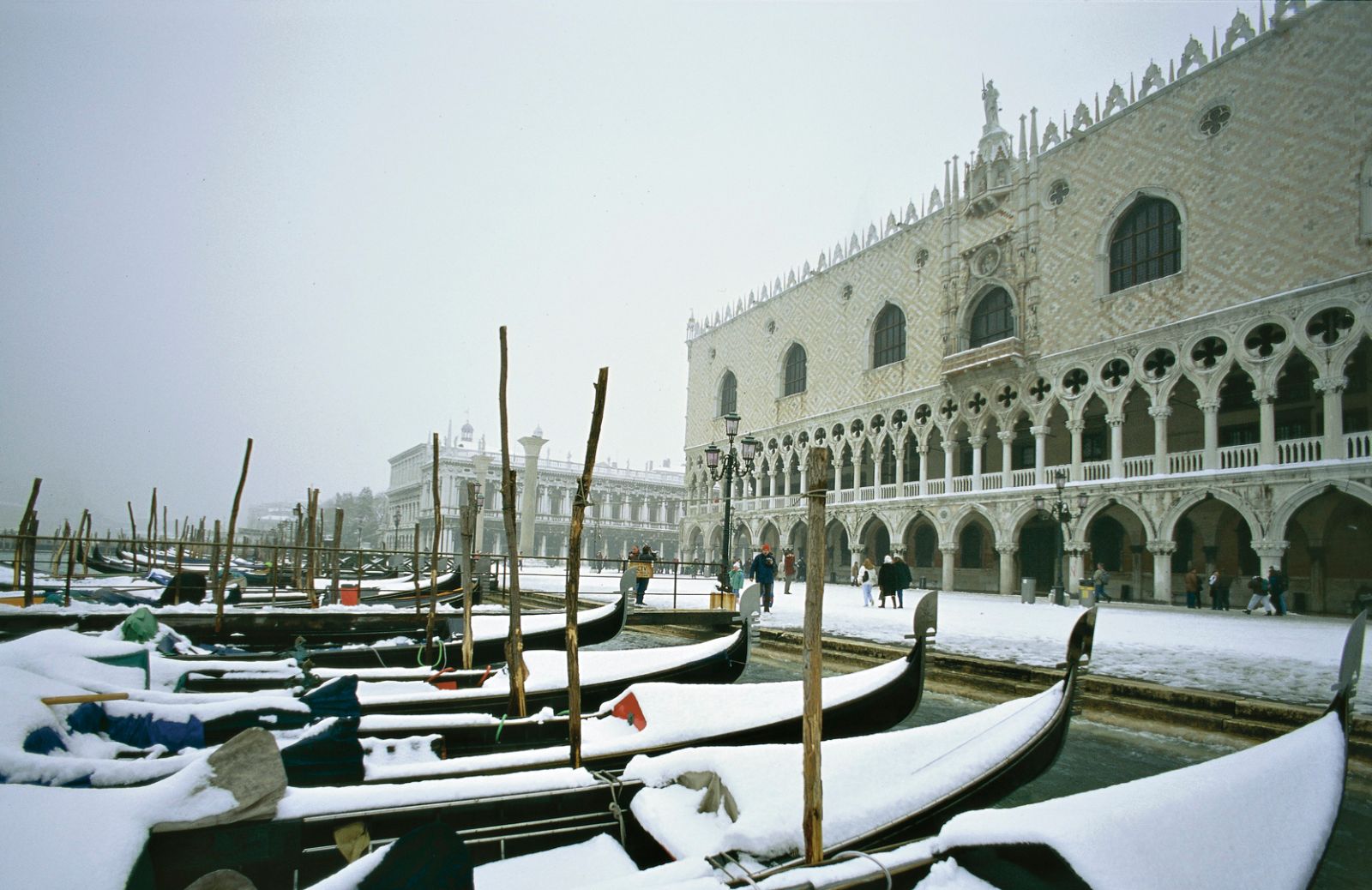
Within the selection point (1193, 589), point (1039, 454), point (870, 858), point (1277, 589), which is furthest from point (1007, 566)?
point (870, 858)

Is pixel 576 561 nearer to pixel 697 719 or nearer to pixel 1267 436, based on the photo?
pixel 697 719

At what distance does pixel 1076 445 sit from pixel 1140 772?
40.4ft

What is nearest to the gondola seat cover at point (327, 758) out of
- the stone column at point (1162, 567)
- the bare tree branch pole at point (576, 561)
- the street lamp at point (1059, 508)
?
the bare tree branch pole at point (576, 561)

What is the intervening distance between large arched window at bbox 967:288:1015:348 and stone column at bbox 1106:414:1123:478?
319 cm

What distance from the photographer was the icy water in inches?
102

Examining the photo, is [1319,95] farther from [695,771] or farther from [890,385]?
[695,771]

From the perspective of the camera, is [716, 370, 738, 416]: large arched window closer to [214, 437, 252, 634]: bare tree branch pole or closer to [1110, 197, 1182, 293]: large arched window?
[1110, 197, 1182, 293]: large arched window

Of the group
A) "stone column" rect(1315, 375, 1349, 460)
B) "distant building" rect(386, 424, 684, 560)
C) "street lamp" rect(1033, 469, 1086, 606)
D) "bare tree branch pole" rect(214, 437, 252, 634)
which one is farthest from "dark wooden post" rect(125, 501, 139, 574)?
"distant building" rect(386, 424, 684, 560)

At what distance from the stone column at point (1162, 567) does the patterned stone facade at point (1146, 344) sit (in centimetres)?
5

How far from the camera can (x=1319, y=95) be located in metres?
11.4

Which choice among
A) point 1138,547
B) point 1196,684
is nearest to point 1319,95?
point 1138,547

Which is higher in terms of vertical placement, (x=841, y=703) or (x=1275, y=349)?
(x=1275, y=349)

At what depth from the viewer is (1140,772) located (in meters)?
3.72

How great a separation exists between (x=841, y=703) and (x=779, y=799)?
134cm
